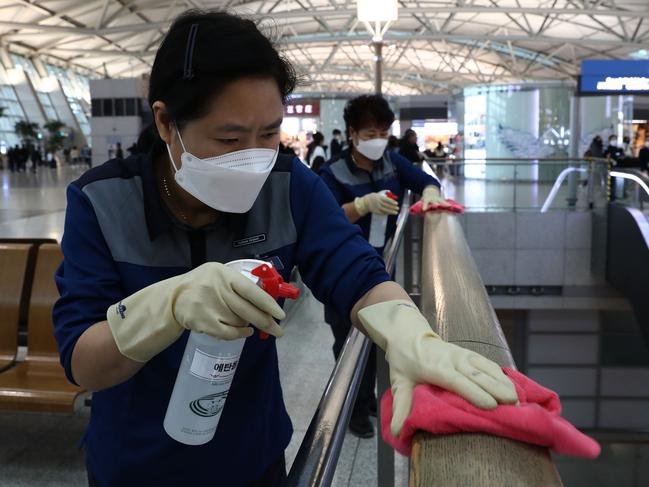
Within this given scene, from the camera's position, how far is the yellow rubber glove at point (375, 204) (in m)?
3.39

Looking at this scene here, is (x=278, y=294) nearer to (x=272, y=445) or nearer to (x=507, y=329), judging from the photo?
(x=272, y=445)

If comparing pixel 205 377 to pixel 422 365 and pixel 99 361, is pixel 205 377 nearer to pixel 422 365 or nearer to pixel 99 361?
pixel 99 361

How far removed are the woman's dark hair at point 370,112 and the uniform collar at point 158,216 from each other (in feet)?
7.85

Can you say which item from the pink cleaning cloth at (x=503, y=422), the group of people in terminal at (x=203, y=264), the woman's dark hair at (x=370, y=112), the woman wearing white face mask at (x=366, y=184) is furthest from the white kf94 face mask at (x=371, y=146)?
the pink cleaning cloth at (x=503, y=422)

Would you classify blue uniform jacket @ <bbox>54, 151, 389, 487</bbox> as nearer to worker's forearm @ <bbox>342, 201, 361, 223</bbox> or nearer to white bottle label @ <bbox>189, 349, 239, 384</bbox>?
white bottle label @ <bbox>189, 349, 239, 384</bbox>

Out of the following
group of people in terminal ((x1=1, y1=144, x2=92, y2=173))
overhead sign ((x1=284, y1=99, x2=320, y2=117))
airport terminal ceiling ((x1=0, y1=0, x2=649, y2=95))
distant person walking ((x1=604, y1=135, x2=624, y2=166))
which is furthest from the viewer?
group of people in terminal ((x1=1, y1=144, x2=92, y2=173))

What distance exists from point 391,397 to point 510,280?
1065 cm

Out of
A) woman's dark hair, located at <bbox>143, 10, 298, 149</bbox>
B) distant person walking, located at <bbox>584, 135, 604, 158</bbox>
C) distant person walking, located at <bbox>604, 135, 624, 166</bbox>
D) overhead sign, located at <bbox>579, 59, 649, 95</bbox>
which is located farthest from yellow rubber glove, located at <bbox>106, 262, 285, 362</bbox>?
distant person walking, located at <bbox>584, 135, 604, 158</bbox>

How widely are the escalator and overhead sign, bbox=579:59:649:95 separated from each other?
402 cm

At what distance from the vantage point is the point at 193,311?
1155 mm

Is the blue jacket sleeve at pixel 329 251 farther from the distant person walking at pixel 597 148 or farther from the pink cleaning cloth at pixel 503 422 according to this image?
the distant person walking at pixel 597 148

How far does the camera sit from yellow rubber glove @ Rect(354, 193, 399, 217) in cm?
339

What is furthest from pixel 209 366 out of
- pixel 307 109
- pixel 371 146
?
pixel 307 109

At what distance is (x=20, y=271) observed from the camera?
3.64 m
